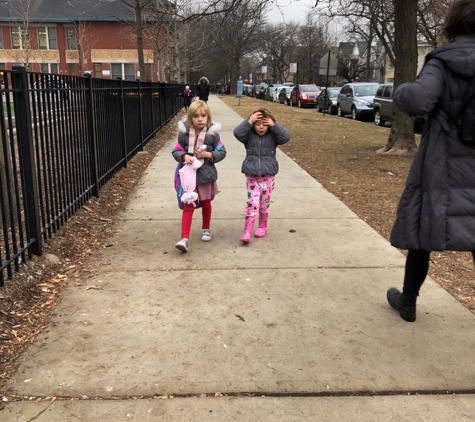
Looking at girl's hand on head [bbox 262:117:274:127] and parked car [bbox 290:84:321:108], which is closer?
girl's hand on head [bbox 262:117:274:127]

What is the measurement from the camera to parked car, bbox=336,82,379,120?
21328 mm

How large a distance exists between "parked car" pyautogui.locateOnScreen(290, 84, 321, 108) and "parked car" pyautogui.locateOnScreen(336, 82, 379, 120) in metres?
7.54

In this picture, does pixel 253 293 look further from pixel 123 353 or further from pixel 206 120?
pixel 206 120

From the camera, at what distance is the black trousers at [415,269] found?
3065mm

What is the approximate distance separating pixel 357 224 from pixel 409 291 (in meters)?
2.43

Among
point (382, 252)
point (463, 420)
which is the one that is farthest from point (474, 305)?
point (463, 420)

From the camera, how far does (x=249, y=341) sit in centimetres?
310

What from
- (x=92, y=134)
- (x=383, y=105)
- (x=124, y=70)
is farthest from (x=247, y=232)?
(x=124, y=70)

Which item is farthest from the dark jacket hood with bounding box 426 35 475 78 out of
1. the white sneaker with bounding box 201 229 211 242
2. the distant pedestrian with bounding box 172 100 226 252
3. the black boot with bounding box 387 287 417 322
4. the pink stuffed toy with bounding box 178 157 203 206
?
the white sneaker with bounding box 201 229 211 242

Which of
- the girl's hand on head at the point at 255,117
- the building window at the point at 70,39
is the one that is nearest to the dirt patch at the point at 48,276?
the girl's hand on head at the point at 255,117

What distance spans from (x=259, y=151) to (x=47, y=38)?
5644cm

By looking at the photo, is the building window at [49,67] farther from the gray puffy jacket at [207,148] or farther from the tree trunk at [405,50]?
the gray puffy jacket at [207,148]

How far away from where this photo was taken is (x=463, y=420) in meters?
2.38

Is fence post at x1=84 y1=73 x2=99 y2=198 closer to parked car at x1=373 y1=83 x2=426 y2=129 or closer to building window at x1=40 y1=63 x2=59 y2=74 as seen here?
parked car at x1=373 y1=83 x2=426 y2=129
